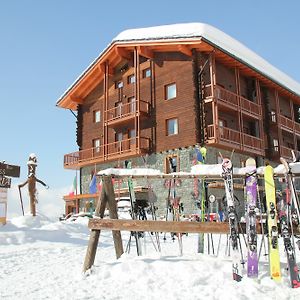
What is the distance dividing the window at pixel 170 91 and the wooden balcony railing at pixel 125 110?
4.75ft

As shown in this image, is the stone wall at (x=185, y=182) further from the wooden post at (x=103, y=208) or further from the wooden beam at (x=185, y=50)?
the wooden post at (x=103, y=208)

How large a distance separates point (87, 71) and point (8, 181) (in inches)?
623

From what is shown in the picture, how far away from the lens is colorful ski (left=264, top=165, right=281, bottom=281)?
18.9 feet

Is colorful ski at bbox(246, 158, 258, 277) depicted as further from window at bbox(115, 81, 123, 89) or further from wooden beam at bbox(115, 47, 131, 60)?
window at bbox(115, 81, 123, 89)

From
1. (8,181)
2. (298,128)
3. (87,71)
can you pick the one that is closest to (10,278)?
(8,181)

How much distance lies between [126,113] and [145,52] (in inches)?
166

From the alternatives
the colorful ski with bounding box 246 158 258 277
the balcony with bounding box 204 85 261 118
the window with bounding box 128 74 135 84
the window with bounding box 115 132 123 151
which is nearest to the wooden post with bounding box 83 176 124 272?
the colorful ski with bounding box 246 158 258 277

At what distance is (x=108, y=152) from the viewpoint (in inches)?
1061

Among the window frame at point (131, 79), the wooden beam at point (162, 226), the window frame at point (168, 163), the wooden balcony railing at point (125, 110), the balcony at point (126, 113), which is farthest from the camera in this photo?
the window frame at point (131, 79)

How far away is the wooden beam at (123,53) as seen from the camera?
26.0 m

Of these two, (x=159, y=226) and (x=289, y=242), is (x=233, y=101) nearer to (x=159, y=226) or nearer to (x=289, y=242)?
(x=289, y=242)

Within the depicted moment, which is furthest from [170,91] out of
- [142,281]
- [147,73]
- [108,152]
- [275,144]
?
[142,281]

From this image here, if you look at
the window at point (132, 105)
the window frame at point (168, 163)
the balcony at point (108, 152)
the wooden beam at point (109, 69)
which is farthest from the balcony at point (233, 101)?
the wooden beam at point (109, 69)

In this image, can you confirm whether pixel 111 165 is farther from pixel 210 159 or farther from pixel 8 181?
pixel 8 181
